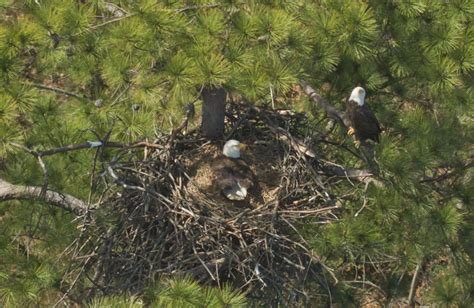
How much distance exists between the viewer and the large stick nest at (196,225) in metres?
4.16

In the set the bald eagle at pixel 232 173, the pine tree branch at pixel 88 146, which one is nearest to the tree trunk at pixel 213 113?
the bald eagle at pixel 232 173

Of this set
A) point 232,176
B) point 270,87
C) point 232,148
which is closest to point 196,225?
point 232,176

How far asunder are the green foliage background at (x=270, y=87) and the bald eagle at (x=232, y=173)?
34cm

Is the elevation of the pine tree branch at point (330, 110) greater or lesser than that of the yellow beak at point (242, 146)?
greater

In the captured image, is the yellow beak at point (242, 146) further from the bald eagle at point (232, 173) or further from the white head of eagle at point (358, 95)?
the white head of eagle at point (358, 95)

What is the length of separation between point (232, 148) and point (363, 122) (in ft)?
3.05

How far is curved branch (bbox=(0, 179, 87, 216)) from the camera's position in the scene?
441 cm

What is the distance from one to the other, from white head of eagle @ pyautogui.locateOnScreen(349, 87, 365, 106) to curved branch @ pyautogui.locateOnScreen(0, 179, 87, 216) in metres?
1.76

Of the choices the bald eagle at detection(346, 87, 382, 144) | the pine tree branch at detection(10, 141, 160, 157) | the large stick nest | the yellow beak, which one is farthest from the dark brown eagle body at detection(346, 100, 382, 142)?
the pine tree branch at detection(10, 141, 160, 157)

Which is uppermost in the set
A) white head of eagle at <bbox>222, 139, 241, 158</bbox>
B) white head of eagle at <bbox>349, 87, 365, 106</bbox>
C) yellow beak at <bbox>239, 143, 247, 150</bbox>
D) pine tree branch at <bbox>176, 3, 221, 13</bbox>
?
pine tree branch at <bbox>176, 3, 221, 13</bbox>

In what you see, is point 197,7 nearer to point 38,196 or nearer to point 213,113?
point 213,113

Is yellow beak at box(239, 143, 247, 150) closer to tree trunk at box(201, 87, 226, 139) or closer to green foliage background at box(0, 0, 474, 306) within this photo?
tree trunk at box(201, 87, 226, 139)

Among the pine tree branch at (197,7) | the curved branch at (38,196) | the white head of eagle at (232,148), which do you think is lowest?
the curved branch at (38,196)

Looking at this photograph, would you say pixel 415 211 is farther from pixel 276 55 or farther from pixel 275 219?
pixel 276 55
